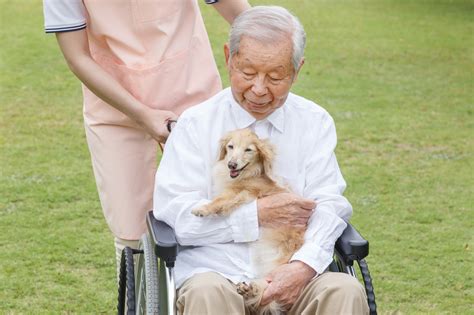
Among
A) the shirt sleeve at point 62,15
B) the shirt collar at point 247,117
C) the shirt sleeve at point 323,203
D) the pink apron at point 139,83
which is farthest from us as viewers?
the pink apron at point 139,83

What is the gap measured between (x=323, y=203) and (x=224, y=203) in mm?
343

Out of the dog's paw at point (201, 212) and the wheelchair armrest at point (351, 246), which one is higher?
the dog's paw at point (201, 212)

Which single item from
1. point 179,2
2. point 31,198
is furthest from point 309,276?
point 31,198

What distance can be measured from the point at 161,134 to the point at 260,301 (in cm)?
77

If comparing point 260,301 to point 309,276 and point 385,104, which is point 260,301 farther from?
point 385,104

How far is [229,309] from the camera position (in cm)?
318

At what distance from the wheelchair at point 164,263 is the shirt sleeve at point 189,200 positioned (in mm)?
56

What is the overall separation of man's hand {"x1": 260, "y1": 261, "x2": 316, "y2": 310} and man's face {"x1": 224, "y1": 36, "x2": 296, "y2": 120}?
55 cm

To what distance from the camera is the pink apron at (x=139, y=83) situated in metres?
3.86

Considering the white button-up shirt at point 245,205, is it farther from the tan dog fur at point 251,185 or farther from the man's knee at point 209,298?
the man's knee at point 209,298

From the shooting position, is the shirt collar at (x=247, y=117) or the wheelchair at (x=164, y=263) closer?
the wheelchair at (x=164, y=263)

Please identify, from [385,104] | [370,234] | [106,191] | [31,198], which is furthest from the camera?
[385,104]

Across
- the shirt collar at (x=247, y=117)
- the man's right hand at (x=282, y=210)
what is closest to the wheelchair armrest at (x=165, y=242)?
the man's right hand at (x=282, y=210)

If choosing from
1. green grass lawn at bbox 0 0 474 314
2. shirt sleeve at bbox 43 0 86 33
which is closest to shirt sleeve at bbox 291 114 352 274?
shirt sleeve at bbox 43 0 86 33
